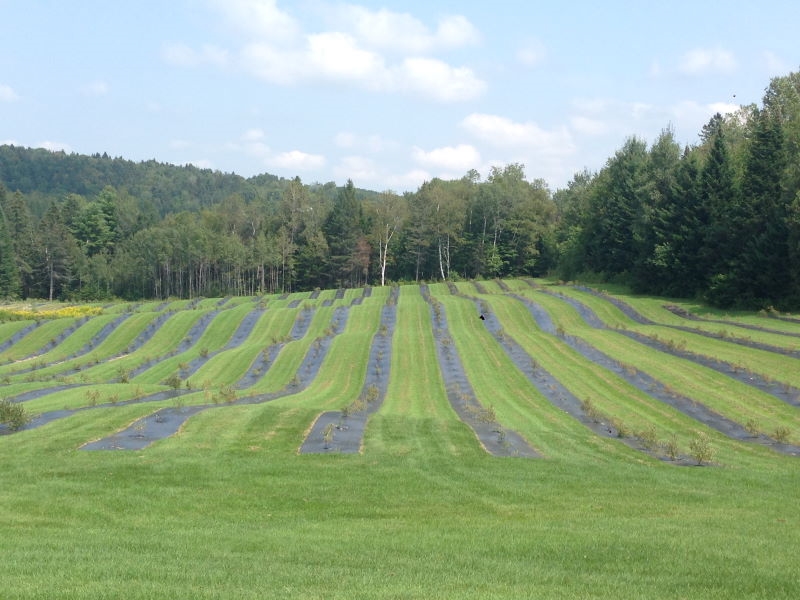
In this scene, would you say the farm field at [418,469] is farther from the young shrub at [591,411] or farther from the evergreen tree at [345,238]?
the evergreen tree at [345,238]

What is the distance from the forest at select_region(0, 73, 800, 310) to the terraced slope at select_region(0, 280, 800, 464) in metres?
6.46

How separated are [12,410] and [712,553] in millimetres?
19189

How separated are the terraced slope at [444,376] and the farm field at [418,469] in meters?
0.20

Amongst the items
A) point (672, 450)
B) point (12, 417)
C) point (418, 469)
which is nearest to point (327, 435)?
point (418, 469)

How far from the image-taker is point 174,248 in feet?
341

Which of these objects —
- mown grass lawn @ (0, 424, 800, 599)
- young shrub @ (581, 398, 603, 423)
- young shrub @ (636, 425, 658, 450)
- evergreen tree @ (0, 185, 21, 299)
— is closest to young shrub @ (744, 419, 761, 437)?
young shrub @ (636, 425, 658, 450)

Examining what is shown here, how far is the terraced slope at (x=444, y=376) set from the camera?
21.3 meters

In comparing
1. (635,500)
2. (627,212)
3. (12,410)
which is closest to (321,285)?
(627,212)

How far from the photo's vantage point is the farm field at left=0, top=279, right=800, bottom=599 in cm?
932

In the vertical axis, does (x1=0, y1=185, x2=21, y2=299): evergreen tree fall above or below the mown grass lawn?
above

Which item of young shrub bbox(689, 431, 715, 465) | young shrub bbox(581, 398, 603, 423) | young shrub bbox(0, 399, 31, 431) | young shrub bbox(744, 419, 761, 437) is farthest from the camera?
young shrub bbox(581, 398, 603, 423)

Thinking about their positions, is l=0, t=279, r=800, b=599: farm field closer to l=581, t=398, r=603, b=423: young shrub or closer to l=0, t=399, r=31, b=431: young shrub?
l=581, t=398, r=603, b=423: young shrub

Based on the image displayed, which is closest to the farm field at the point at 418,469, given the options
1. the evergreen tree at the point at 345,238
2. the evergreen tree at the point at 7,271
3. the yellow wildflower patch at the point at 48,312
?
the yellow wildflower patch at the point at 48,312

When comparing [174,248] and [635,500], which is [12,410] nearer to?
[635,500]
